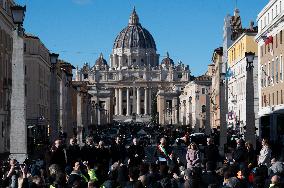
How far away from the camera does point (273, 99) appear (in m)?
60.7

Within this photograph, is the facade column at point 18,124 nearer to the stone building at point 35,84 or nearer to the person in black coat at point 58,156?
the person in black coat at point 58,156

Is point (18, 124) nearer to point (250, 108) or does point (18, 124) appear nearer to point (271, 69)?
point (250, 108)

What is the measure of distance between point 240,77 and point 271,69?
23319 millimetres

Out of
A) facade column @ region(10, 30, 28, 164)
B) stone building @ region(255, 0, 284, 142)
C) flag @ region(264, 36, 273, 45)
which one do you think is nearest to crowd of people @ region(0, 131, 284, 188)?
facade column @ region(10, 30, 28, 164)

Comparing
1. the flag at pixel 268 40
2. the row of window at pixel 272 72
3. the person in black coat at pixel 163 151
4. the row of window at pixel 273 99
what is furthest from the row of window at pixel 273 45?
the person in black coat at pixel 163 151

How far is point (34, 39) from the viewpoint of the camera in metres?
79.0

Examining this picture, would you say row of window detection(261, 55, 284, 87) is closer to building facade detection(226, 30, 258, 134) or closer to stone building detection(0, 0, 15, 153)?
building facade detection(226, 30, 258, 134)

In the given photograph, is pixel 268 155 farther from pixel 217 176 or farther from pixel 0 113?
pixel 0 113

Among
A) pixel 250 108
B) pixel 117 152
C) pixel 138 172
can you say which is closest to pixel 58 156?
pixel 117 152

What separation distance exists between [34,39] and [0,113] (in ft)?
88.7

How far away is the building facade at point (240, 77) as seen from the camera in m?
77.0

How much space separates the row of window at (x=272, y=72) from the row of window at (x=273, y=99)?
3.02 ft

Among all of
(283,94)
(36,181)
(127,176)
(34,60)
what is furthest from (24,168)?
(34,60)

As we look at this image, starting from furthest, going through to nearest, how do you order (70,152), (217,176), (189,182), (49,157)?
(70,152) < (49,157) < (217,176) < (189,182)
